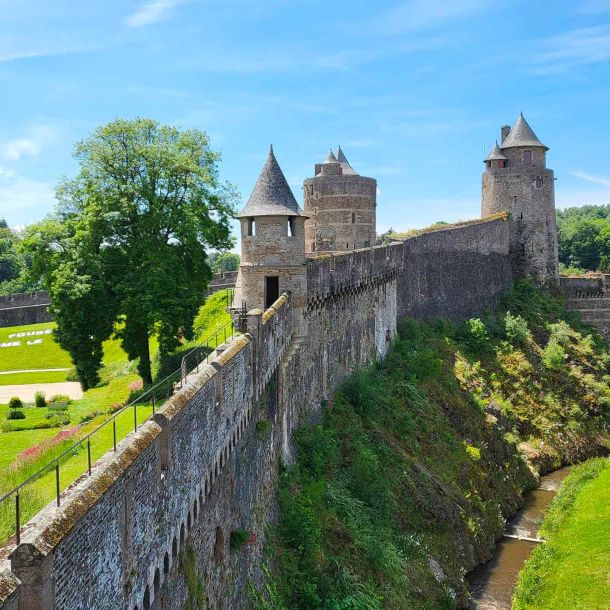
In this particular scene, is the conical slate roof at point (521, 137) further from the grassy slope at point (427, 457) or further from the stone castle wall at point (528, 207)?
the grassy slope at point (427, 457)

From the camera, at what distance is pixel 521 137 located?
57.5 m

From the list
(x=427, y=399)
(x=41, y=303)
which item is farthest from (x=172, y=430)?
(x=41, y=303)

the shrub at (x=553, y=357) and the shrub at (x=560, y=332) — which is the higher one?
the shrub at (x=560, y=332)

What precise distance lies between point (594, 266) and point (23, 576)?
106m

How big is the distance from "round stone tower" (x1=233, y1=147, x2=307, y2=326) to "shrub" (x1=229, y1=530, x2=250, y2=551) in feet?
32.1

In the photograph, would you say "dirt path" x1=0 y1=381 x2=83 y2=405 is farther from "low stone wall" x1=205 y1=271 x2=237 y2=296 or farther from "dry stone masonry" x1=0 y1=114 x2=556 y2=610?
"low stone wall" x1=205 y1=271 x2=237 y2=296

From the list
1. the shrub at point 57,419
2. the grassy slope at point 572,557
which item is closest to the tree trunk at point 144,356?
the shrub at point 57,419

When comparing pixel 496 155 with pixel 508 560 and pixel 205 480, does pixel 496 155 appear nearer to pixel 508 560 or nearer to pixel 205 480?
pixel 508 560

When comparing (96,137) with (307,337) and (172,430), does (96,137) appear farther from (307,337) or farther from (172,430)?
(172,430)

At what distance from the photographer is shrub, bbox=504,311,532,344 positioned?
48.8 m

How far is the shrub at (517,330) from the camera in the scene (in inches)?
1921

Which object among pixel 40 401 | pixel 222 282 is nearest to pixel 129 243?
pixel 40 401

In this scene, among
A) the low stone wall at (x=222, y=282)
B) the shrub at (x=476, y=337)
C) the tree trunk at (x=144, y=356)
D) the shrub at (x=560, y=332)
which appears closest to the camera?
the tree trunk at (x=144, y=356)

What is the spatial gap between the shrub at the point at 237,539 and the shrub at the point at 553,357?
3607cm
